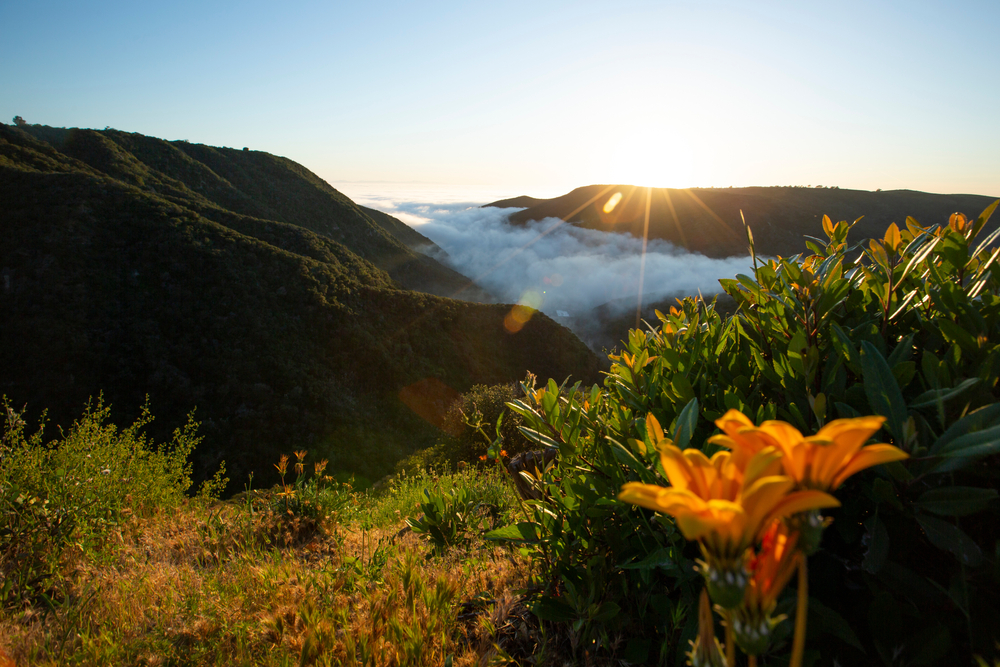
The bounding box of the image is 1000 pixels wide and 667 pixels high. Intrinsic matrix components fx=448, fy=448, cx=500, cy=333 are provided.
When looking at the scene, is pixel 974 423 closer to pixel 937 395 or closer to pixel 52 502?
pixel 937 395

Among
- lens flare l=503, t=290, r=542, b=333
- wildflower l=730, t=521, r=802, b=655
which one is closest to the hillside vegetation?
wildflower l=730, t=521, r=802, b=655

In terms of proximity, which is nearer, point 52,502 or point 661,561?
point 661,561

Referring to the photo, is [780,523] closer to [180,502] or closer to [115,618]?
[115,618]

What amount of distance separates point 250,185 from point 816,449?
69.9 m

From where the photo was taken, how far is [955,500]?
0.88m

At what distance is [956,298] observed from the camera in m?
1.11

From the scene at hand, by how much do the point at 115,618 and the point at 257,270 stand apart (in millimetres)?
35500

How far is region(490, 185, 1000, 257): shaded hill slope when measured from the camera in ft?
216

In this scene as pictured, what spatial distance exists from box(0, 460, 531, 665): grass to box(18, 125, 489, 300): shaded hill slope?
169 ft

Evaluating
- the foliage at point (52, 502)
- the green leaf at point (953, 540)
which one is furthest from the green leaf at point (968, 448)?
the foliage at point (52, 502)

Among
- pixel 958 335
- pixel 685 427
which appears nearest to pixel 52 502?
pixel 685 427

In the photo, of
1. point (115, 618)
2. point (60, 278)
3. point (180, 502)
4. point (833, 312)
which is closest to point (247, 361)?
point (60, 278)

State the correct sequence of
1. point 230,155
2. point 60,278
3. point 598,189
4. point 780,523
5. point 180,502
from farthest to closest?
point 598,189
point 230,155
point 60,278
point 180,502
point 780,523

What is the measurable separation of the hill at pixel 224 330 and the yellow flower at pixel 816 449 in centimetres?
2710
